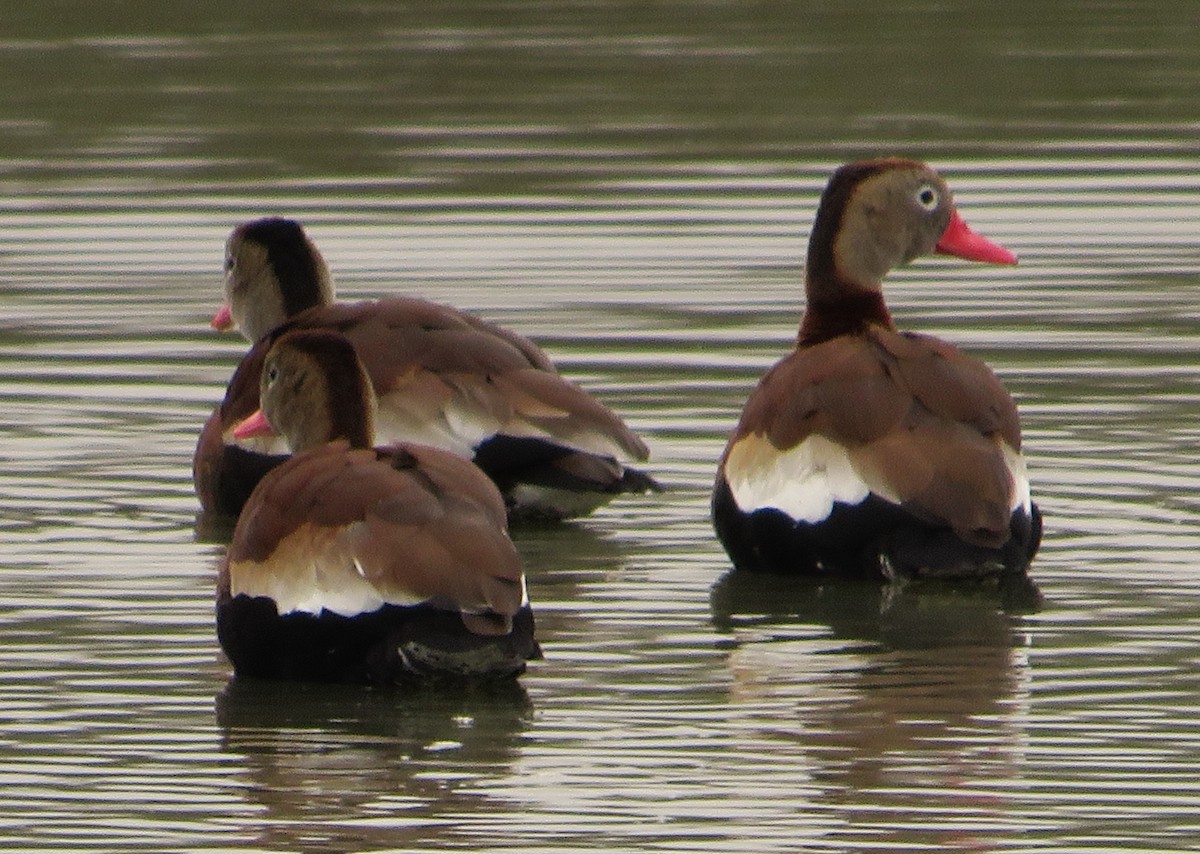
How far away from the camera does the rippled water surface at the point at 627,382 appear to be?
725 cm

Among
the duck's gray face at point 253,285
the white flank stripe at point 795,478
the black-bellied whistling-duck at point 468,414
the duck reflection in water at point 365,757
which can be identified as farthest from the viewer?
the duck's gray face at point 253,285

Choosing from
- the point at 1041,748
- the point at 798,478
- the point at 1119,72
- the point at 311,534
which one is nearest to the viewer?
the point at 1041,748

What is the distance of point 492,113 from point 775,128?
191cm

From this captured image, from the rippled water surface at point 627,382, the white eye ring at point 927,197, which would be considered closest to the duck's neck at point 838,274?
the white eye ring at point 927,197

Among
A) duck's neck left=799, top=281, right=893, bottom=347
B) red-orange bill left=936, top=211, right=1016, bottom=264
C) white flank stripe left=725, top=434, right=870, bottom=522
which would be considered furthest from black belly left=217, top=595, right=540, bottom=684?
red-orange bill left=936, top=211, right=1016, bottom=264

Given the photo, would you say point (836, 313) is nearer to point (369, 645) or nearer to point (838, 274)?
point (838, 274)

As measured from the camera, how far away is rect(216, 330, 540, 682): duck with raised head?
7.83 m

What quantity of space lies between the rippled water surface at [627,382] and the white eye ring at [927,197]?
3.24 feet

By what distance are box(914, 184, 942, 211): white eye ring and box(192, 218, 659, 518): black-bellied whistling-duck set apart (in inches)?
45.2

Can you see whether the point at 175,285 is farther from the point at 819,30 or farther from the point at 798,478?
the point at 819,30

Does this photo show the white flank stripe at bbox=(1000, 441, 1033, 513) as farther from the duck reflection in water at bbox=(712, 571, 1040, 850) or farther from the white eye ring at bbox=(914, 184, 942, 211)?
the white eye ring at bbox=(914, 184, 942, 211)

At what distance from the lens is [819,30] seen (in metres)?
24.3

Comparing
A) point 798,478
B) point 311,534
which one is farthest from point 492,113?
point 311,534

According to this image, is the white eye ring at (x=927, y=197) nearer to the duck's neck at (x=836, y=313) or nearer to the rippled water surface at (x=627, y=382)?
the duck's neck at (x=836, y=313)
